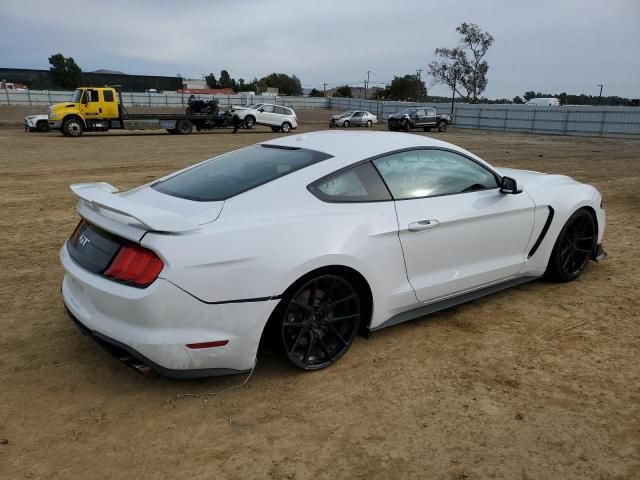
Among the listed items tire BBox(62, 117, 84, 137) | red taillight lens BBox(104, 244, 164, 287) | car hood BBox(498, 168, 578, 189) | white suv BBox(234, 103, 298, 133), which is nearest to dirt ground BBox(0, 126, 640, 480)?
red taillight lens BBox(104, 244, 164, 287)

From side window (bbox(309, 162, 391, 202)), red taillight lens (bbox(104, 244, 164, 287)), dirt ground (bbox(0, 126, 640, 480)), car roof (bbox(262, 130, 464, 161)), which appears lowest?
dirt ground (bbox(0, 126, 640, 480))

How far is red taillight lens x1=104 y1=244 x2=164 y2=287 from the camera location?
2672 mm

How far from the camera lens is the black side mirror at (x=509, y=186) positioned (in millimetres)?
3992

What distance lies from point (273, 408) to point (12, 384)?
1.56 metres

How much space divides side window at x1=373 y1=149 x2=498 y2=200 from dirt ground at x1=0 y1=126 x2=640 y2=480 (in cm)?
101

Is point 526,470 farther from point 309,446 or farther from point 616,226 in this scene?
point 616,226

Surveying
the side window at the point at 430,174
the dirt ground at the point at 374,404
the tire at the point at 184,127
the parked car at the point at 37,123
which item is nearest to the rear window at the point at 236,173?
the side window at the point at 430,174

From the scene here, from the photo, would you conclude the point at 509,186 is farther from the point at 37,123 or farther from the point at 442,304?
the point at 37,123

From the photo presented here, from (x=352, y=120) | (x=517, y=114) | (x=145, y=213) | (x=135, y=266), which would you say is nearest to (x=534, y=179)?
(x=145, y=213)

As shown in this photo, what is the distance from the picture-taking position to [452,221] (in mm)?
3678

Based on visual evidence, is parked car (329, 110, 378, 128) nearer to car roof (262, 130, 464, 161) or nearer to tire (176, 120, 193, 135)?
tire (176, 120, 193, 135)

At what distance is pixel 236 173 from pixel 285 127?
96.8 feet

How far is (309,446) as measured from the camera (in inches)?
102

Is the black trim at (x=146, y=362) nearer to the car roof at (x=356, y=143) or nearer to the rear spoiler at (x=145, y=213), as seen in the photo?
the rear spoiler at (x=145, y=213)
